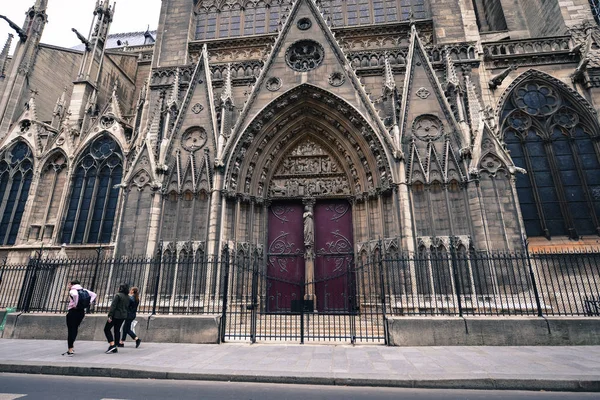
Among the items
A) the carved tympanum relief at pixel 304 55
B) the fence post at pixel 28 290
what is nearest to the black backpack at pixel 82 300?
the fence post at pixel 28 290

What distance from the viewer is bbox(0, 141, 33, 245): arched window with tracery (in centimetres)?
1585

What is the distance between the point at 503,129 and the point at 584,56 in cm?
440

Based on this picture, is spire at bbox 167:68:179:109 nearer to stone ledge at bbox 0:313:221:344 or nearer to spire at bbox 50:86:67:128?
spire at bbox 50:86:67:128

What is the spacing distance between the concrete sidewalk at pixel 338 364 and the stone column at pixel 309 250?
16.4 feet

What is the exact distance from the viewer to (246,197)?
12945 millimetres

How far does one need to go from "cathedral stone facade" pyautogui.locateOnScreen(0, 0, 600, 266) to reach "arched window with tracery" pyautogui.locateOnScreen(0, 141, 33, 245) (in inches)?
3.2

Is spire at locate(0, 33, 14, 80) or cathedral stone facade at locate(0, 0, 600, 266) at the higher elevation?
spire at locate(0, 33, 14, 80)

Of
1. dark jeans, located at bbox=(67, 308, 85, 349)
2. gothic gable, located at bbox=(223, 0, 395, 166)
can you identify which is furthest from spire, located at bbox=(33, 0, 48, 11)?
dark jeans, located at bbox=(67, 308, 85, 349)

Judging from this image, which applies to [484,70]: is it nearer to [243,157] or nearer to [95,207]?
[243,157]

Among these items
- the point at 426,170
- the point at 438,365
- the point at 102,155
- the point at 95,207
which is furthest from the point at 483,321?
the point at 102,155

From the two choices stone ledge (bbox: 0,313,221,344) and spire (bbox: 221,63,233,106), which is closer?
stone ledge (bbox: 0,313,221,344)

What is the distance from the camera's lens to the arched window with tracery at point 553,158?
40.2 ft

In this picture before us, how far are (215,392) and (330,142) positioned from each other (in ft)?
36.8

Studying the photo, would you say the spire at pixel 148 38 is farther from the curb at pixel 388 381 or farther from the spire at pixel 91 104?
the curb at pixel 388 381
